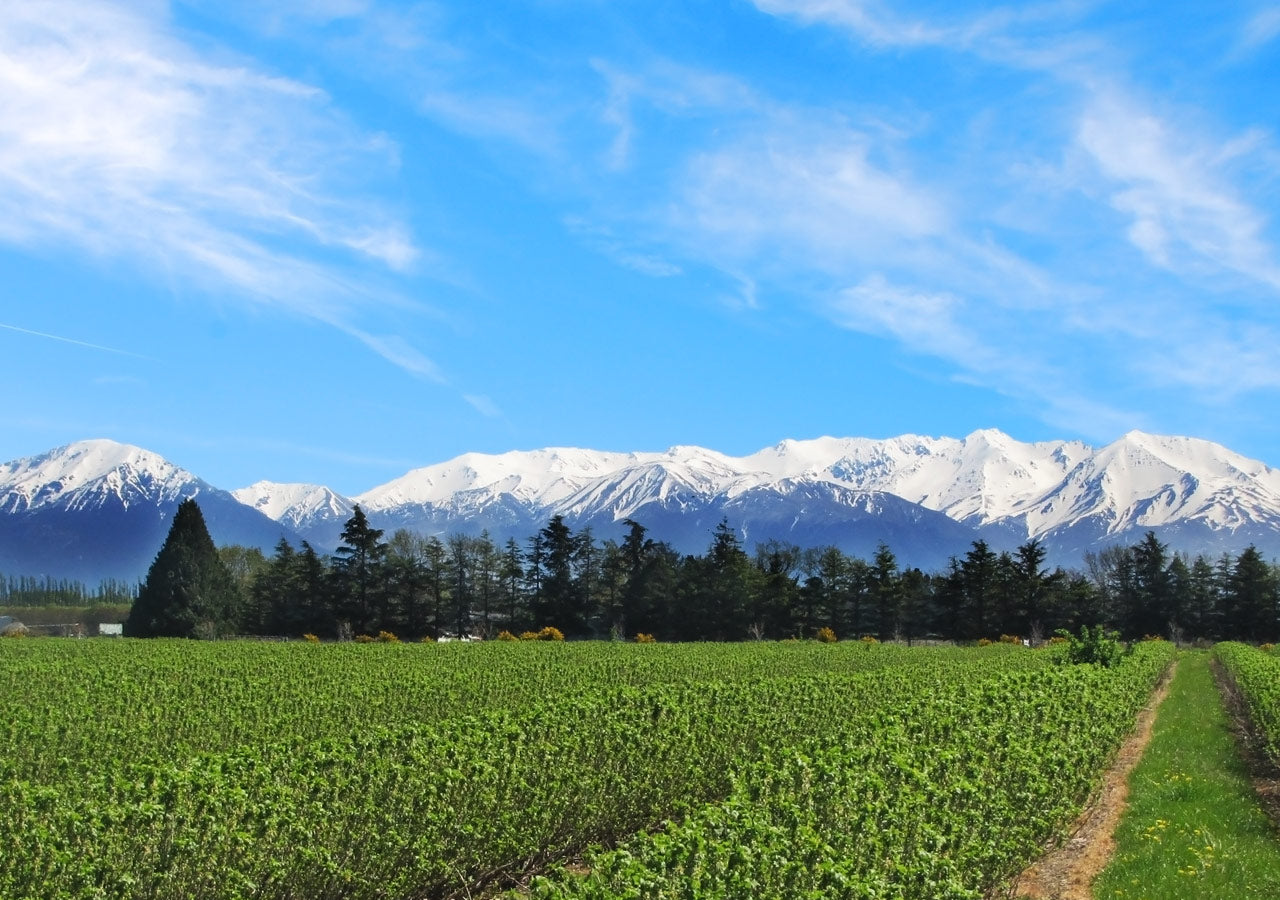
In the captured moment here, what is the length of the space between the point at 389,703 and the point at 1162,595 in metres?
79.1

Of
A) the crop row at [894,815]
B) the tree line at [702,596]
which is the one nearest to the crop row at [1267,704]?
the crop row at [894,815]

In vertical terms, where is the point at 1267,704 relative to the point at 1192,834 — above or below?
above

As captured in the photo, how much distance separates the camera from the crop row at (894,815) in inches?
240

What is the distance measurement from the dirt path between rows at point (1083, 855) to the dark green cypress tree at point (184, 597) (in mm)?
49853

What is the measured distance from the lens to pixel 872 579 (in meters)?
75.9

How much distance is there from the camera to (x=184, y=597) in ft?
182

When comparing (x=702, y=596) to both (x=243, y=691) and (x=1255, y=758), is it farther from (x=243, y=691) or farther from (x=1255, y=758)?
(x=1255, y=758)

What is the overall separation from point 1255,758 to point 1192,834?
321 inches

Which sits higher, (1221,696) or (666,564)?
(666,564)

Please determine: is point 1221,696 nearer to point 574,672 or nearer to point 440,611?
point 574,672

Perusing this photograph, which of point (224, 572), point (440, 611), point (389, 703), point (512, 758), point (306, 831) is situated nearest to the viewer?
point (306, 831)

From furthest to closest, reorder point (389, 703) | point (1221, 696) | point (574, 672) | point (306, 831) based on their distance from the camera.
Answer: point (1221, 696), point (574, 672), point (389, 703), point (306, 831)

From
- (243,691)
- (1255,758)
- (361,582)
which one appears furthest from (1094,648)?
(361,582)

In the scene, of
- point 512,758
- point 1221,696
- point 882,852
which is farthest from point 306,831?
point 1221,696
